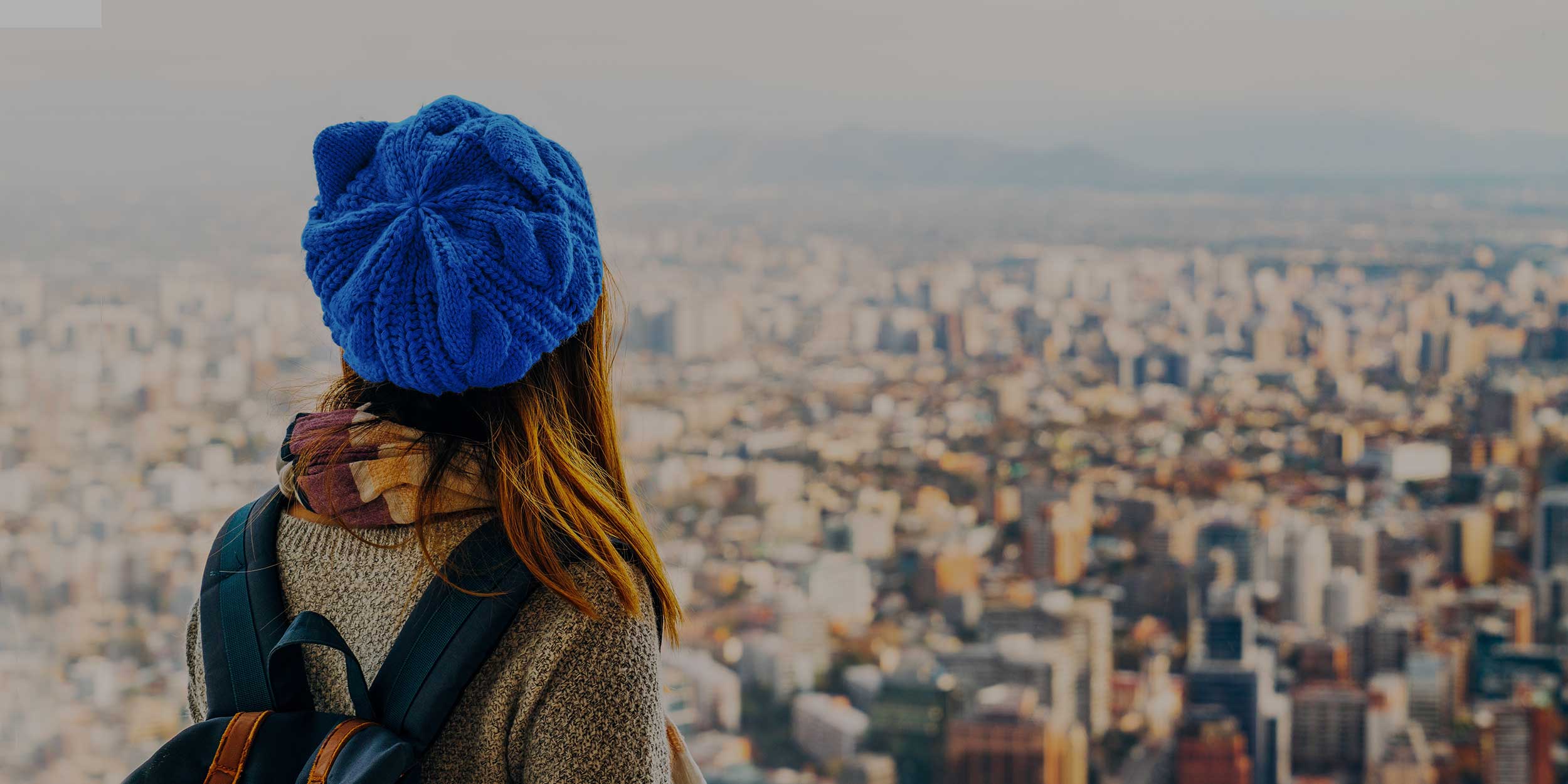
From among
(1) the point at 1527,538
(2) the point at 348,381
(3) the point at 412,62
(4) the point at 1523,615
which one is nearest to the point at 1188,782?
(4) the point at 1523,615

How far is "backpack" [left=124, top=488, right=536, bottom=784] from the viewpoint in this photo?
48 centimetres

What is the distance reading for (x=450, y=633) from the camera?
1.57 feet

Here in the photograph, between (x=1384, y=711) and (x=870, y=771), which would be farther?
(x=1384, y=711)

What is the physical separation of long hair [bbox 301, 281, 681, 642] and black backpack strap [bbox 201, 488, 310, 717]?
4 cm

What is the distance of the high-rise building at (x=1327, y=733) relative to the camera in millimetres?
6449

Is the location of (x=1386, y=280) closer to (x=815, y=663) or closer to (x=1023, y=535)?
(x=1023, y=535)

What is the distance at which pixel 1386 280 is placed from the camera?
1141 cm

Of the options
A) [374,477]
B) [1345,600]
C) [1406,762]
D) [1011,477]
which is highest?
[374,477]

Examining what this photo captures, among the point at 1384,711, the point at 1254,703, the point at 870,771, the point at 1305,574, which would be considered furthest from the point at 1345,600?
the point at 870,771

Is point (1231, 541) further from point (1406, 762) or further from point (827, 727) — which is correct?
point (827, 727)

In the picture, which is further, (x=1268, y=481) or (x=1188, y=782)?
(x=1268, y=481)

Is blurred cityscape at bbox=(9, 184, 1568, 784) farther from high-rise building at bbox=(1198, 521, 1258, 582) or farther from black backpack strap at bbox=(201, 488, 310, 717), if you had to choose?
black backpack strap at bbox=(201, 488, 310, 717)

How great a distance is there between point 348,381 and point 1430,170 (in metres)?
12.1

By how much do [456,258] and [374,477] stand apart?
0.32ft
